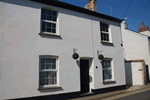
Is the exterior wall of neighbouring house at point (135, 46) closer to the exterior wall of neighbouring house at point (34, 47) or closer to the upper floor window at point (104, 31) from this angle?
the upper floor window at point (104, 31)

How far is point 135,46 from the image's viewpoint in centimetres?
1677

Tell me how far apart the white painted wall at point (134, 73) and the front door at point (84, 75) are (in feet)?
21.9

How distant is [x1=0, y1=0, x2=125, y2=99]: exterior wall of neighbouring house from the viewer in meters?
6.34

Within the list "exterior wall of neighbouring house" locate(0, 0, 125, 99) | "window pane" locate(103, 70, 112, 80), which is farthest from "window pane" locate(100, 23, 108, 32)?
"window pane" locate(103, 70, 112, 80)

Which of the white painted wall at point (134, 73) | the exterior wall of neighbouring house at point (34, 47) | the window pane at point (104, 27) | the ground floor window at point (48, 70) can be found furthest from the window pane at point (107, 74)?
the white painted wall at point (134, 73)

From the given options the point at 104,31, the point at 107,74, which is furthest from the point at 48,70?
the point at 104,31

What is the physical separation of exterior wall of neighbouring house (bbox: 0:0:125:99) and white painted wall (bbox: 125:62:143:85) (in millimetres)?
5351

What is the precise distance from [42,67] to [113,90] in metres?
6.20

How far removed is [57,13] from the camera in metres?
8.32

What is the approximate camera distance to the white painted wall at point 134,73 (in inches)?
517

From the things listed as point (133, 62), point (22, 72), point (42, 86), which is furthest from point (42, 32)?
point (133, 62)

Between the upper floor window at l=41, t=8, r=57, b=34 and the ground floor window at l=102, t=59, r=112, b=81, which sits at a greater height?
the upper floor window at l=41, t=8, r=57, b=34

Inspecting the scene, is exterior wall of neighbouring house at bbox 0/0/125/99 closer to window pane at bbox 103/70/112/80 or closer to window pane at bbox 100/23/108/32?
window pane at bbox 103/70/112/80

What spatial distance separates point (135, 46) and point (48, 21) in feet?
43.2
